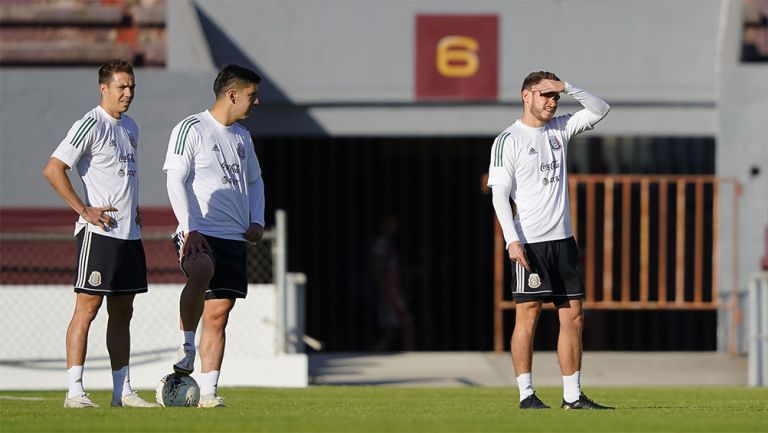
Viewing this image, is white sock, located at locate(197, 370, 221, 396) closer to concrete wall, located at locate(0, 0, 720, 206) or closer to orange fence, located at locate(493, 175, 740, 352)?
orange fence, located at locate(493, 175, 740, 352)

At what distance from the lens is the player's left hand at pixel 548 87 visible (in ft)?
27.4

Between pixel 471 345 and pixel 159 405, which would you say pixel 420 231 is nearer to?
pixel 471 345

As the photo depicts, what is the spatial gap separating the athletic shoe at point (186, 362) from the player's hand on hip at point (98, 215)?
791 millimetres

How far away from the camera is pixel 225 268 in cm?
830

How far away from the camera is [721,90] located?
1677 cm

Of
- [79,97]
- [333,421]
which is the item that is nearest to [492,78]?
[79,97]

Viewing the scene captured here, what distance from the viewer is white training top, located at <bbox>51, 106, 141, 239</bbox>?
27.2 feet

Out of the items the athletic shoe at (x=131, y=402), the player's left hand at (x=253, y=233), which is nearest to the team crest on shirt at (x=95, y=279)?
the athletic shoe at (x=131, y=402)

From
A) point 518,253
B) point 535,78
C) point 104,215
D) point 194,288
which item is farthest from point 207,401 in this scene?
point 535,78

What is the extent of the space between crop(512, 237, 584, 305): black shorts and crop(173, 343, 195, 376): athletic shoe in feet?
5.81

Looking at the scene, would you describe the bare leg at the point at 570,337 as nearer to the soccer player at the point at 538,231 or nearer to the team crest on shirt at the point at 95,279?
the soccer player at the point at 538,231

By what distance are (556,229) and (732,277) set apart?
873cm

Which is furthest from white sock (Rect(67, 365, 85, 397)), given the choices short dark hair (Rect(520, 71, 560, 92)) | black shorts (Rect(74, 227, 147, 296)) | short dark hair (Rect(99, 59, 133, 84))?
short dark hair (Rect(520, 71, 560, 92))

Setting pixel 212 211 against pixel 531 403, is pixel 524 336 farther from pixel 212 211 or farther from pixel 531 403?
pixel 212 211
